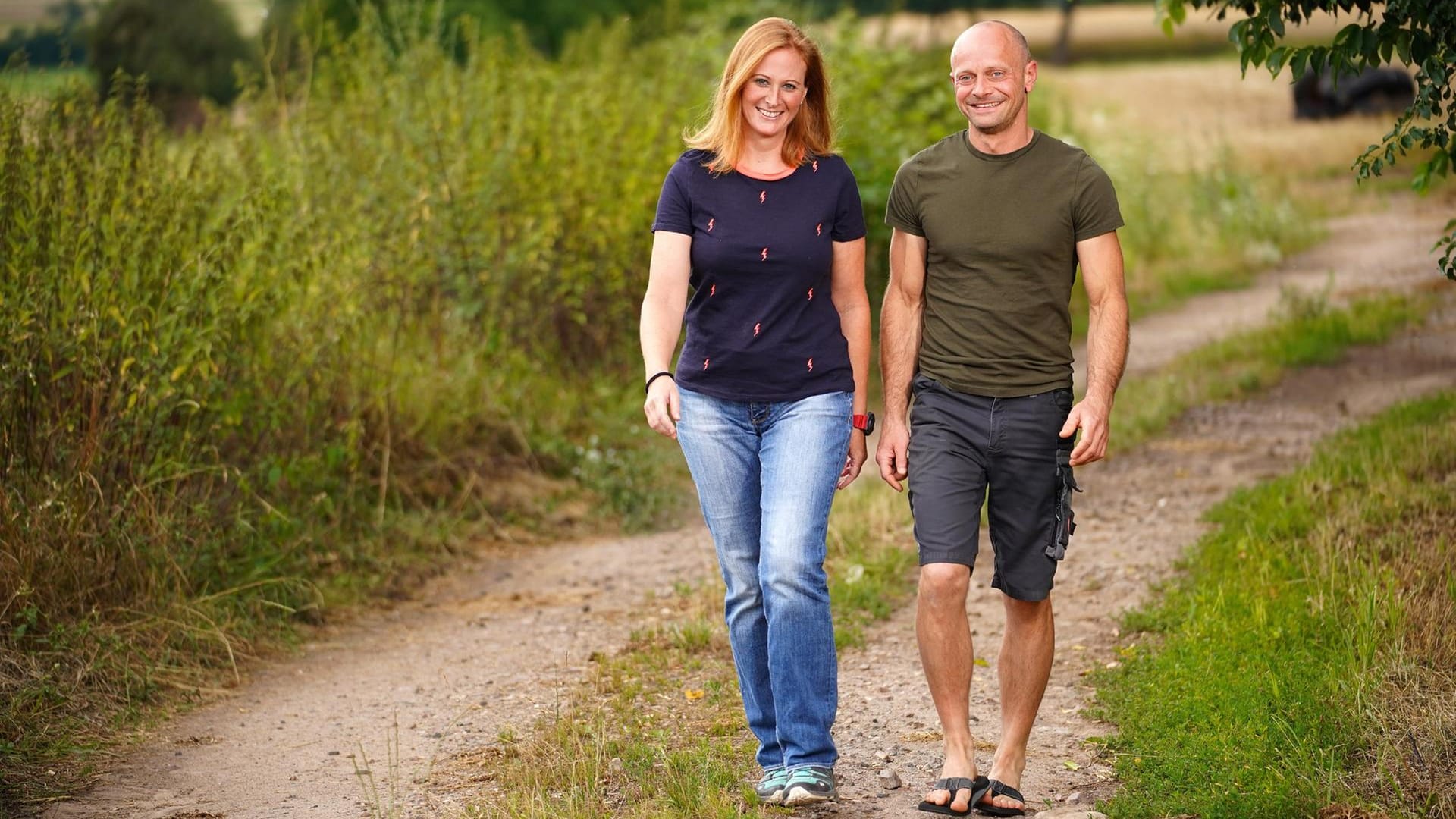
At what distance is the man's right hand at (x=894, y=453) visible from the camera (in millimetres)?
4262

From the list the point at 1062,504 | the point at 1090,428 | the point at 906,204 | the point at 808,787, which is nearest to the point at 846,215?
the point at 906,204

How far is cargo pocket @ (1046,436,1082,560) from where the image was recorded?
13.4 ft

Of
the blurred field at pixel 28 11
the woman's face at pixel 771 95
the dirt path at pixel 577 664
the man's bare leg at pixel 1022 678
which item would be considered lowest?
the dirt path at pixel 577 664

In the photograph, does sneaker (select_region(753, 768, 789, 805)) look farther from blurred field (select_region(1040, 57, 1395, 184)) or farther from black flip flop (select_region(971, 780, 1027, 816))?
blurred field (select_region(1040, 57, 1395, 184))

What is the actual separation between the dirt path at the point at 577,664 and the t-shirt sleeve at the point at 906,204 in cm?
170

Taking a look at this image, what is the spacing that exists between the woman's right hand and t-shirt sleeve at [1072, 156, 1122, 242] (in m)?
1.20

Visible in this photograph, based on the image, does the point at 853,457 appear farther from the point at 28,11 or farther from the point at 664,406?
the point at 28,11

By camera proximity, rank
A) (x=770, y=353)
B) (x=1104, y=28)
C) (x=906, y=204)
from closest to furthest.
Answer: (x=770, y=353) < (x=906, y=204) < (x=1104, y=28)

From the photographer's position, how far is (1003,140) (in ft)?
13.4

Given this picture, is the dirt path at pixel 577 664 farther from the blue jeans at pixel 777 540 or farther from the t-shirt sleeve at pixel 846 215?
the t-shirt sleeve at pixel 846 215

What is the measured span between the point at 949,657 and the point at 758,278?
3.88ft

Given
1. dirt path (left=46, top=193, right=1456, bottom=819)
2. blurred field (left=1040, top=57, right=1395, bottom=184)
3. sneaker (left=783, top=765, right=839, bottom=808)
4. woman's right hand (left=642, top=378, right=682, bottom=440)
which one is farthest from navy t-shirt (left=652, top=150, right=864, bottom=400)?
blurred field (left=1040, top=57, right=1395, bottom=184)

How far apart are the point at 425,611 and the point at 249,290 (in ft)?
5.71

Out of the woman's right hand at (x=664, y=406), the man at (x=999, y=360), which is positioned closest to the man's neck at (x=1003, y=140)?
the man at (x=999, y=360)
